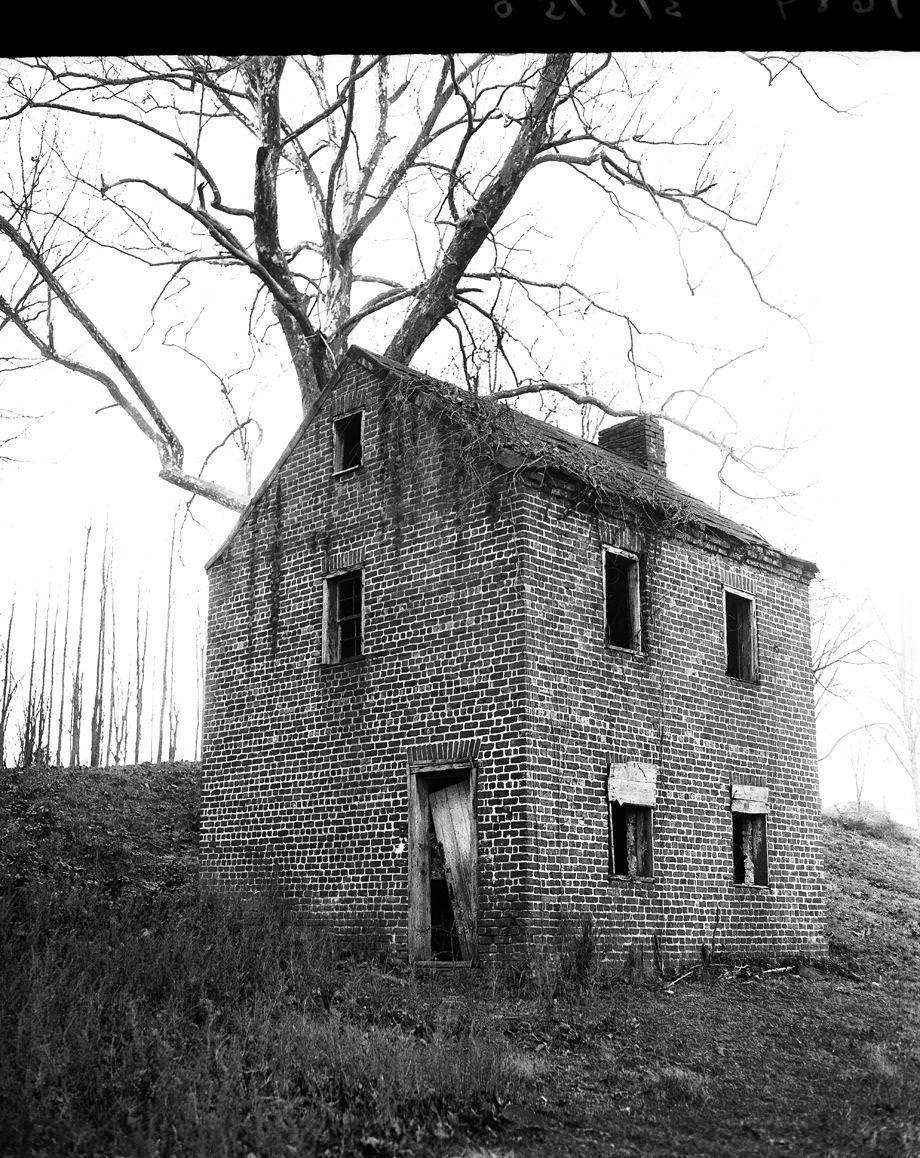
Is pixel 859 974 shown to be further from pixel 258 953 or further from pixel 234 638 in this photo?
pixel 234 638

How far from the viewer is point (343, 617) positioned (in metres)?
16.2

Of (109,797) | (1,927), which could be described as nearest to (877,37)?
(1,927)

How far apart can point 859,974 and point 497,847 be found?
6.60 meters

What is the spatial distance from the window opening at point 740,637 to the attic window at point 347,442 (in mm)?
5982

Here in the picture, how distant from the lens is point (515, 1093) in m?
8.20

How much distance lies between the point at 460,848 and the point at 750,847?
5.15 meters

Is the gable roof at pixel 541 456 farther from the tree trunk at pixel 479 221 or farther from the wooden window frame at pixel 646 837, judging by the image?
the tree trunk at pixel 479 221

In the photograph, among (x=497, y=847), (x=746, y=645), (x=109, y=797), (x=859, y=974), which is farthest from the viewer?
(x=109, y=797)

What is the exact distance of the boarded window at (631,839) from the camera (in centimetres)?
1424

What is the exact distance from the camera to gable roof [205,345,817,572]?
14.1 metres

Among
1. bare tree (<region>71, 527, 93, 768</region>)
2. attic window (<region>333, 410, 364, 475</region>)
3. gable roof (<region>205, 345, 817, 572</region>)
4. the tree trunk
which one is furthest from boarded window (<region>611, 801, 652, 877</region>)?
bare tree (<region>71, 527, 93, 768</region>)

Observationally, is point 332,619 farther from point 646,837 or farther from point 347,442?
point 646,837

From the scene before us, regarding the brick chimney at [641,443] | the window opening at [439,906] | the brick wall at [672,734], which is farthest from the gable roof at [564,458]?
the window opening at [439,906]

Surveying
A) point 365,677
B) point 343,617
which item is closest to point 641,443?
point 343,617
